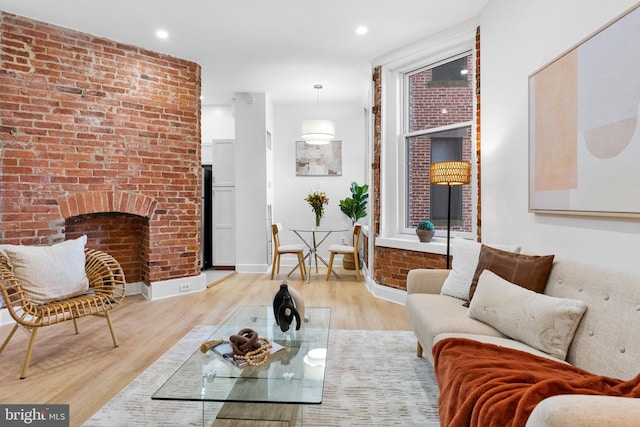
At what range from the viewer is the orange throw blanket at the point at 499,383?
45.8 inches

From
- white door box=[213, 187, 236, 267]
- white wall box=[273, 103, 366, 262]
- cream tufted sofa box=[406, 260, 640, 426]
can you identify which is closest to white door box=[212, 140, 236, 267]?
white door box=[213, 187, 236, 267]

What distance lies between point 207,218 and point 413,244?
3599 mm

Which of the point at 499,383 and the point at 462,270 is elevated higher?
the point at 462,270

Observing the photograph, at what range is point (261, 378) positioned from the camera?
1645 millimetres

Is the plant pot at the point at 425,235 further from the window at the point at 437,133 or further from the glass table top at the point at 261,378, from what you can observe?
the glass table top at the point at 261,378

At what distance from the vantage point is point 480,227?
3.49m

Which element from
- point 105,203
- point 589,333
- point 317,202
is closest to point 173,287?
point 105,203

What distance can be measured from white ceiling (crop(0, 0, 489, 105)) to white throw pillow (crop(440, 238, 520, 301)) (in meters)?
2.22

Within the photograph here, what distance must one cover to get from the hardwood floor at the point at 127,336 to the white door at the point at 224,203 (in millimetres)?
1034

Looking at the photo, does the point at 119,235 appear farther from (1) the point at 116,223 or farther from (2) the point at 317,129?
(2) the point at 317,129

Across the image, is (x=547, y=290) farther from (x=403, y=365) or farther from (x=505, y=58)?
(x=505, y=58)

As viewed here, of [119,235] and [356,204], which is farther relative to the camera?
[356,204]

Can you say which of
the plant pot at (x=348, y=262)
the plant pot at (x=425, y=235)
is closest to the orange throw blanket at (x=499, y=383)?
the plant pot at (x=425, y=235)

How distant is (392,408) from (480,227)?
6.78 feet
